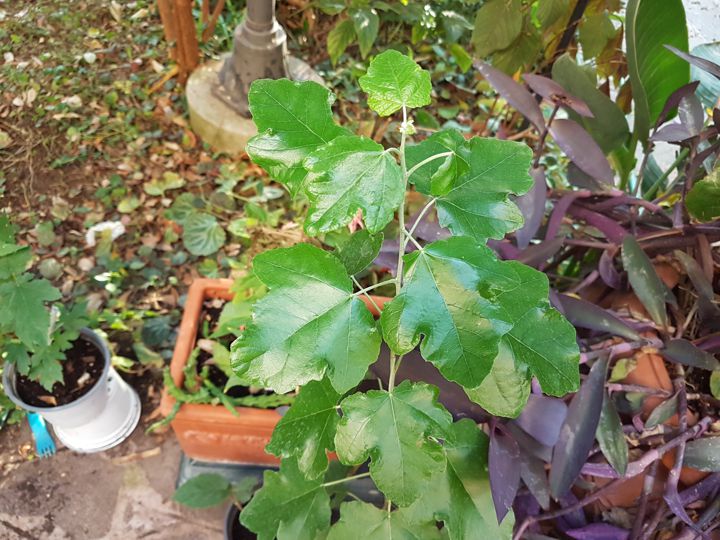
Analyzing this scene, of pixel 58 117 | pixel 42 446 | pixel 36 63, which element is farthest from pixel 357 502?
pixel 36 63

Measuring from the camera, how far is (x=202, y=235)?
1915mm

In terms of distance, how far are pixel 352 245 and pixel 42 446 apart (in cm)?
140

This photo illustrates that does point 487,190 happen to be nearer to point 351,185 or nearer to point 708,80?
point 351,185

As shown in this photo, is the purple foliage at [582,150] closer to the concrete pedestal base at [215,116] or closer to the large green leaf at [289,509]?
the large green leaf at [289,509]

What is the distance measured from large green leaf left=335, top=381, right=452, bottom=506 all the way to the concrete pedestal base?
5.56ft

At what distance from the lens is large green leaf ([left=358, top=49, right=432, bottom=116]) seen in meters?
0.51

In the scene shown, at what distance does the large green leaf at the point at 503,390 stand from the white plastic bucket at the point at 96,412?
111 cm

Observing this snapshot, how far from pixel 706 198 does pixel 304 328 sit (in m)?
0.66

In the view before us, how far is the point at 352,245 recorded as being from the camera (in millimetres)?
621

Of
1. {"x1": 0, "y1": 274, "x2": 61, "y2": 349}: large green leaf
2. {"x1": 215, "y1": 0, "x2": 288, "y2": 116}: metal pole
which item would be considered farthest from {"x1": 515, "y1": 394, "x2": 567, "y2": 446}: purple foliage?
{"x1": 215, "y1": 0, "x2": 288, "y2": 116}: metal pole

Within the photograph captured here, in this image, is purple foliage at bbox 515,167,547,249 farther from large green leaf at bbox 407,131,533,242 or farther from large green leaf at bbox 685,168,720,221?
large green leaf at bbox 407,131,533,242

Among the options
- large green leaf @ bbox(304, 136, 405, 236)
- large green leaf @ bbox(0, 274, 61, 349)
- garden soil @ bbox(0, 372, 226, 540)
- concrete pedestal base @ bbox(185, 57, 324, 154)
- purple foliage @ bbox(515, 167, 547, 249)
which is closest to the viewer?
large green leaf @ bbox(304, 136, 405, 236)

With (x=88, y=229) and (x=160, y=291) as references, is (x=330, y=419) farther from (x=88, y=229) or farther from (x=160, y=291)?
(x=88, y=229)

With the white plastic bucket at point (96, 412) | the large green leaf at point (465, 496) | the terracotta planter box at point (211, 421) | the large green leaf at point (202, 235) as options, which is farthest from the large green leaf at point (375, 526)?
the large green leaf at point (202, 235)
